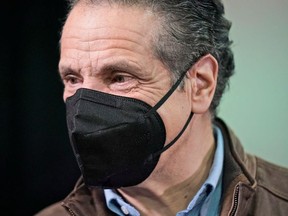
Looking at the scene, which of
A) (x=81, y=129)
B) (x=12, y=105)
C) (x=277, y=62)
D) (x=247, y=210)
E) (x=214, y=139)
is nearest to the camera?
(x=81, y=129)

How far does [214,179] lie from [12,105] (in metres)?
1.15

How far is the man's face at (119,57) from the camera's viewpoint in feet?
4.90

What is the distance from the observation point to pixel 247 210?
158 centimetres

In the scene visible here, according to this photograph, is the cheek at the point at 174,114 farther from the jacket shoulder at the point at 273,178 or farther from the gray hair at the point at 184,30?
the jacket shoulder at the point at 273,178

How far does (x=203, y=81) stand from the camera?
1658mm

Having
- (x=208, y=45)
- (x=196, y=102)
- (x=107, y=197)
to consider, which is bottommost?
(x=107, y=197)

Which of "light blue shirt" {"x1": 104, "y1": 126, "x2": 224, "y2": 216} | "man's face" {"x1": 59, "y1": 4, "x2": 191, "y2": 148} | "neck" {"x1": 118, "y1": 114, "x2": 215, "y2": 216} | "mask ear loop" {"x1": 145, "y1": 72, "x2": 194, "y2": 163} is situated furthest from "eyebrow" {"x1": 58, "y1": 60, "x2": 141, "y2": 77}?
"light blue shirt" {"x1": 104, "y1": 126, "x2": 224, "y2": 216}

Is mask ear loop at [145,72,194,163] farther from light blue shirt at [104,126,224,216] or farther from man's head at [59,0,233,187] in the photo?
light blue shirt at [104,126,224,216]

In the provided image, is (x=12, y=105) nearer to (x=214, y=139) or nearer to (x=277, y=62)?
(x=214, y=139)

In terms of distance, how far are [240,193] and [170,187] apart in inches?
8.9

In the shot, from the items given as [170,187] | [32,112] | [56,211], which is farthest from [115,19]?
[32,112]

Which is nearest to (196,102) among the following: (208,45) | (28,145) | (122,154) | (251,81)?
(208,45)

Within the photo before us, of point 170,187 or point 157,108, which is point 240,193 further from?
point 157,108

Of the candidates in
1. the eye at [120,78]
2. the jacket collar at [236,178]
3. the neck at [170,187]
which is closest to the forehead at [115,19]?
the eye at [120,78]
